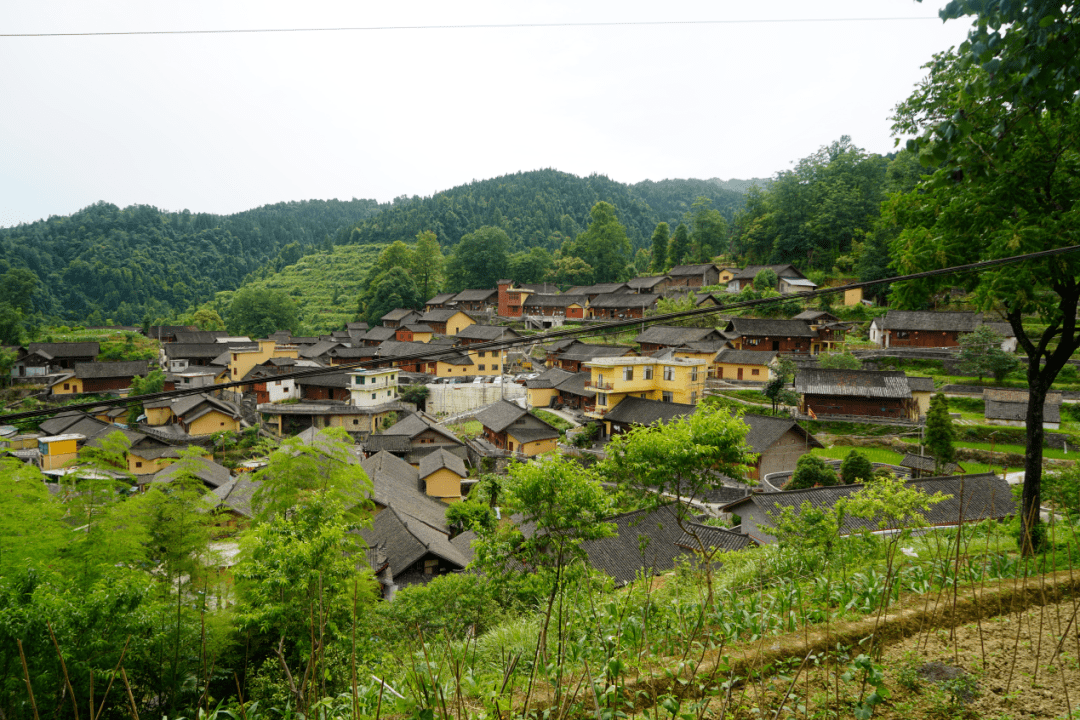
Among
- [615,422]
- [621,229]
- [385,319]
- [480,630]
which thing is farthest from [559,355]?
[480,630]

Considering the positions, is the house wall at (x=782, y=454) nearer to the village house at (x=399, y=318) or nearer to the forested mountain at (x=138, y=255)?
the village house at (x=399, y=318)

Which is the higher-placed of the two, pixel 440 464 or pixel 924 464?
pixel 924 464

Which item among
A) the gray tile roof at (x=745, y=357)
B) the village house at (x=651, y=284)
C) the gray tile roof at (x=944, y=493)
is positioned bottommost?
the gray tile roof at (x=944, y=493)

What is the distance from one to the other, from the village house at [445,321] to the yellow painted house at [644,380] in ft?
66.0

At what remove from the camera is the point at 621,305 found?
1650 inches

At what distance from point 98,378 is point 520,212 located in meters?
57.2

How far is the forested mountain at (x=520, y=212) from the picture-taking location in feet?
257

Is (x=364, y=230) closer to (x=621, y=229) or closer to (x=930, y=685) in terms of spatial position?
(x=621, y=229)

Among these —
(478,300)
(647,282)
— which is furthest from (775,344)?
(478,300)

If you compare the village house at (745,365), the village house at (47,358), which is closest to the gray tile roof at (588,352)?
the village house at (745,365)

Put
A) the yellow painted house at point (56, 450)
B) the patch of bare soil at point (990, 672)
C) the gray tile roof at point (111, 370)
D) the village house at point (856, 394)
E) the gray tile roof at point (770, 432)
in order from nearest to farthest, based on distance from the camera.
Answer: the patch of bare soil at point (990, 672), the gray tile roof at point (770, 432), the village house at point (856, 394), the yellow painted house at point (56, 450), the gray tile roof at point (111, 370)

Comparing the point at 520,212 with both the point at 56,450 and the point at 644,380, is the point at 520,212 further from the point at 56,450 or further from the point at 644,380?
the point at 56,450

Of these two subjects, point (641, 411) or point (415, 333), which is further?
point (415, 333)

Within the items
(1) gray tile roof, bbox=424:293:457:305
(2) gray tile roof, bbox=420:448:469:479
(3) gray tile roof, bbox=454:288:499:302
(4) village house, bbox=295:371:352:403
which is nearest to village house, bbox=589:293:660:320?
(3) gray tile roof, bbox=454:288:499:302
